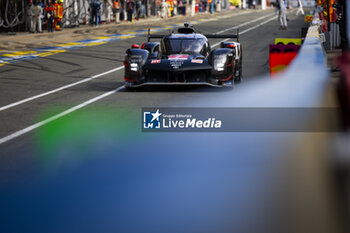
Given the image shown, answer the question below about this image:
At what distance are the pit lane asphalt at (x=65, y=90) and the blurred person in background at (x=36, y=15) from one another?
9.42 meters

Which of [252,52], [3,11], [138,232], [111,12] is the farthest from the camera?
[111,12]

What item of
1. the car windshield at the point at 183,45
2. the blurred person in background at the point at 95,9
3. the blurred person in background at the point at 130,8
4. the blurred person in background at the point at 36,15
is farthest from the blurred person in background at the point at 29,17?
the car windshield at the point at 183,45

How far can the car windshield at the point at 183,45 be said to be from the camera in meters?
16.1

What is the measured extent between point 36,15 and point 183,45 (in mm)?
22643

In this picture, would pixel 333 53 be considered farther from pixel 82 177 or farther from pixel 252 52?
pixel 82 177

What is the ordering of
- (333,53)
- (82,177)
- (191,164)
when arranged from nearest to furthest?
1. (82,177)
2. (191,164)
3. (333,53)

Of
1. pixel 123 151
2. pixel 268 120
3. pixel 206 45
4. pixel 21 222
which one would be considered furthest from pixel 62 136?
pixel 206 45

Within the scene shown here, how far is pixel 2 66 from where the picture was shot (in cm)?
2259

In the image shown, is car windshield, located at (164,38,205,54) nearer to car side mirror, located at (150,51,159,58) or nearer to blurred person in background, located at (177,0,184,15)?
car side mirror, located at (150,51,159,58)

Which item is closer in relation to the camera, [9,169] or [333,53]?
[9,169]

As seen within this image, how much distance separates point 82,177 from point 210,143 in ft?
7.28

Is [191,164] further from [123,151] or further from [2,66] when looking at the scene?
[2,66]

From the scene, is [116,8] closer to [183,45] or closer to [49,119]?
[183,45]

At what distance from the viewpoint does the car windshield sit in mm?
16109
